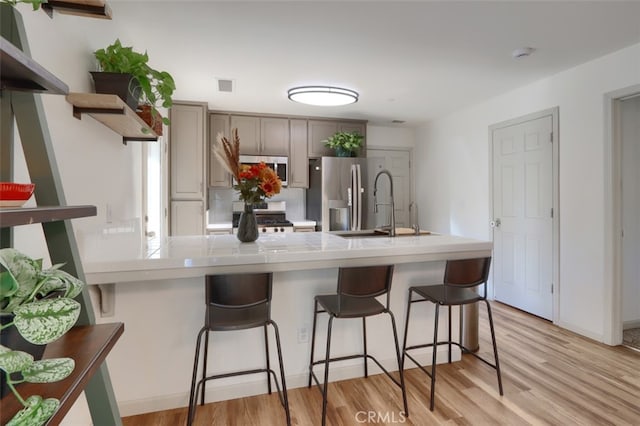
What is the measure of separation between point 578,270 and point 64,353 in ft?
12.3

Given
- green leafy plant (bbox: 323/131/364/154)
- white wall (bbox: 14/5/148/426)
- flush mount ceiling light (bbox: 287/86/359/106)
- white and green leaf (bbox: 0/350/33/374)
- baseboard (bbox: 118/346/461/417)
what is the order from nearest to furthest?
white and green leaf (bbox: 0/350/33/374)
white wall (bbox: 14/5/148/426)
baseboard (bbox: 118/346/461/417)
flush mount ceiling light (bbox: 287/86/359/106)
green leafy plant (bbox: 323/131/364/154)

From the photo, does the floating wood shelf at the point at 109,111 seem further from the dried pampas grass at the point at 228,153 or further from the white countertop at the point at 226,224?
the white countertop at the point at 226,224

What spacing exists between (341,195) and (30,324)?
4.17 m

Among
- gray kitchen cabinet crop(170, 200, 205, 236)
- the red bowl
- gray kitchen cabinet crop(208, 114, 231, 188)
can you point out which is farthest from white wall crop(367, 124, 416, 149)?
the red bowl

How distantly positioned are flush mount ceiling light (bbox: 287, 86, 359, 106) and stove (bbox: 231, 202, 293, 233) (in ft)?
5.46

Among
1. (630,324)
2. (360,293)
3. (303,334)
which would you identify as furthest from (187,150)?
(630,324)

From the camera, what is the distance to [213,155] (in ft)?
14.8

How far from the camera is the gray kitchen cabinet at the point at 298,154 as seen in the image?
4.80 meters

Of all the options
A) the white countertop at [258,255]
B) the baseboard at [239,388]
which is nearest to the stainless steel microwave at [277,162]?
the white countertop at [258,255]

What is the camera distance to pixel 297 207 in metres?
5.20

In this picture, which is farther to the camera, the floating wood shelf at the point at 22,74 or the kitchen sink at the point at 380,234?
the kitchen sink at the point at 380,234

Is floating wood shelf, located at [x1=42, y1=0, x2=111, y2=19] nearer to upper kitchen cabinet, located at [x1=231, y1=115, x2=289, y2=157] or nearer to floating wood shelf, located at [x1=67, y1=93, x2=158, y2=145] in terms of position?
floating wood shelf, located at [x1=67, y1=93, x2=158, y2=145]

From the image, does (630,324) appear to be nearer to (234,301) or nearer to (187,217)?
(234,301)

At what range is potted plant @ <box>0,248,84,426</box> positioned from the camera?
1.59ft
